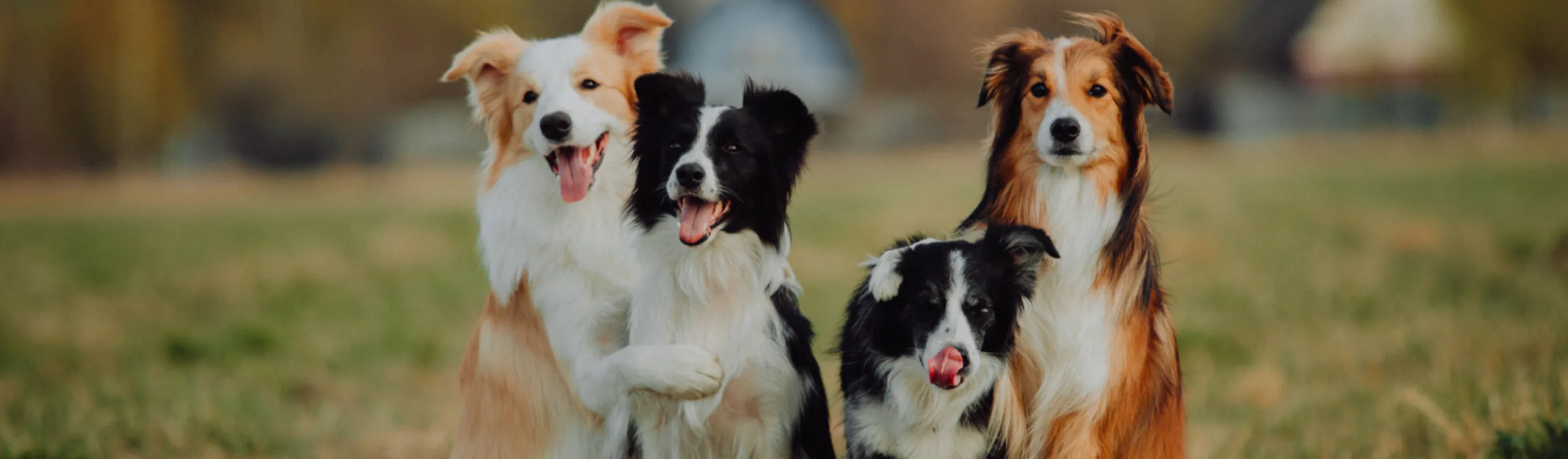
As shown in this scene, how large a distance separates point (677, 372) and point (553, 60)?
123 cm

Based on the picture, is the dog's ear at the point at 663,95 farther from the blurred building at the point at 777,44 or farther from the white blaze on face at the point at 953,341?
the blurred building at the point at 777,44

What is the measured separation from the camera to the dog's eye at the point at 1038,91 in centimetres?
351

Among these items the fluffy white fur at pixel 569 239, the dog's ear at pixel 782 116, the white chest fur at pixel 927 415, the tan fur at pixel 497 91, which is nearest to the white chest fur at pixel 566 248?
the fluffy white fur at pixel 569 239

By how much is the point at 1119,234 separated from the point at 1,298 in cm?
1232

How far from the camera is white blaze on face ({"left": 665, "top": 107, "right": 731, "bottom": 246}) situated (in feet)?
11.3

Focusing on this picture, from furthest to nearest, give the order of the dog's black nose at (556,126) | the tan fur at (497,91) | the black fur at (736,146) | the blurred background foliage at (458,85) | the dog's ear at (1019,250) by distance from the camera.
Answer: the blurred background foliage at (458,85), the tan fur at (497,91), the dog's black nose at (556,126), the black fur at (736,146), the dog's ear at (1019,250)

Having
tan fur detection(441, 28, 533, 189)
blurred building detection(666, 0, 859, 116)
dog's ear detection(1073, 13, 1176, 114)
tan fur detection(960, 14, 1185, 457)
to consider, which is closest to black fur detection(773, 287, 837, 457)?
tan fur detection(960, 14, 1185, 457)

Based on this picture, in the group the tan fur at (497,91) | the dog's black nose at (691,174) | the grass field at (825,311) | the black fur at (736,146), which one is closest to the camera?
the dog's black nose at (691,174)

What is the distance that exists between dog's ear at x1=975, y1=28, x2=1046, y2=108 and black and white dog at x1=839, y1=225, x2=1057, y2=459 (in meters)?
0.49

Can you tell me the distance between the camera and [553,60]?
13.1ft

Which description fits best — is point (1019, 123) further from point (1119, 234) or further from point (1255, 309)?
point (1255, 309)

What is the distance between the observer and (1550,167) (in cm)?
2022

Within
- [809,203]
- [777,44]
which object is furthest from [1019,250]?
[777,44]

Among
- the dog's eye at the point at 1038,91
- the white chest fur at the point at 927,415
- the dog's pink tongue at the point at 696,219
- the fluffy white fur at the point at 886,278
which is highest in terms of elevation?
the dog's eye at the point at 1038,91
